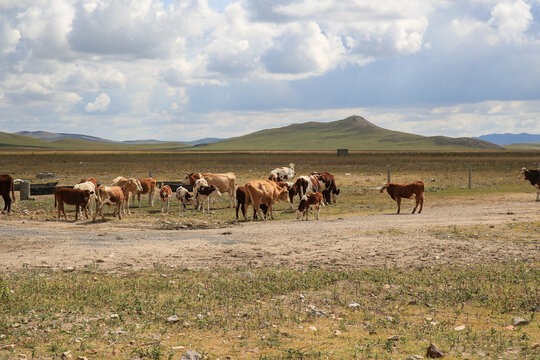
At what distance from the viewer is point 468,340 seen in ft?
29.2

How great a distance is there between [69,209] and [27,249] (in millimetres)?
12345

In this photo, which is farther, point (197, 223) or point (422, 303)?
point (197, 223)

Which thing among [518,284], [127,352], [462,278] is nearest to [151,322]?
[127,352]

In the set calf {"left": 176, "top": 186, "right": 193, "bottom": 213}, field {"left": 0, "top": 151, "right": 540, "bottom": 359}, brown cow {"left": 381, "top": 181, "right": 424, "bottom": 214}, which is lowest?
field {"left": 0, "top": 151, "right": 540, "bottom": 359}

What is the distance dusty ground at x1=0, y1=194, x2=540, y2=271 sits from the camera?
14172 mm

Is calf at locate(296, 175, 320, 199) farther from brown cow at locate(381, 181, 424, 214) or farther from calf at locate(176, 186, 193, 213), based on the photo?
calf at locate(176, 186, 193, 213)

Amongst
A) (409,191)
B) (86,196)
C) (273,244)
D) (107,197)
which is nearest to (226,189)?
(107,197)

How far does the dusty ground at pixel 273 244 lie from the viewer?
1417cm

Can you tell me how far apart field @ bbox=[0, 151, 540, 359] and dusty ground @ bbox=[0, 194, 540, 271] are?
0.07m

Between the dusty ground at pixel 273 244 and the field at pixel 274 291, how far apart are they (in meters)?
0.07

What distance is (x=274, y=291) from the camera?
11430 millimetres

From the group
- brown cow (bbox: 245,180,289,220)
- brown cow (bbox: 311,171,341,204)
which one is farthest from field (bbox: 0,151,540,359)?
brown cow (bbox: 311,171,341,204)

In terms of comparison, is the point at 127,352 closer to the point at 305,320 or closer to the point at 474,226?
the point at 305,320

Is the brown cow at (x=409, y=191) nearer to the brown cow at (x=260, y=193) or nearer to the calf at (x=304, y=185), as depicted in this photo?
the calf at (x=304, y=185)
